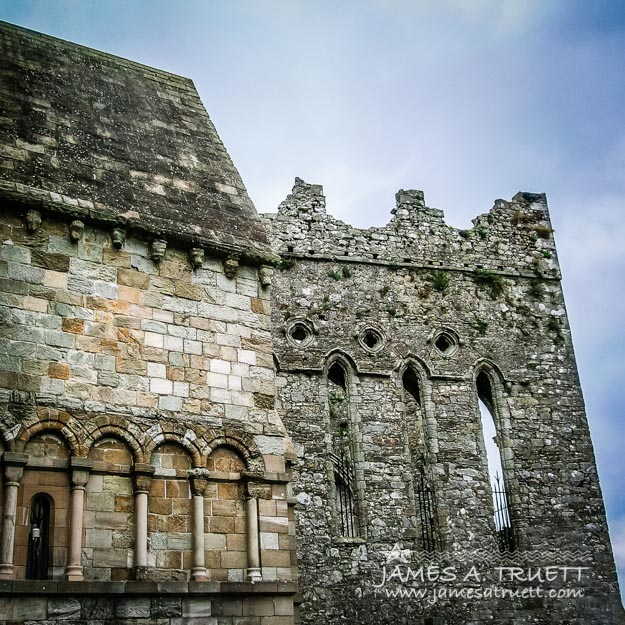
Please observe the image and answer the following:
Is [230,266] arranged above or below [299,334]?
below

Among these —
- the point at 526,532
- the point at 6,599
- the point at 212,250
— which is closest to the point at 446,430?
the point at 526,532

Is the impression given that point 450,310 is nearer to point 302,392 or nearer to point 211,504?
point 302,392

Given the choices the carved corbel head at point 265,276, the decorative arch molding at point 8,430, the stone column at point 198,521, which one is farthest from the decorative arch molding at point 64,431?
the carved corbel head at point 265,276

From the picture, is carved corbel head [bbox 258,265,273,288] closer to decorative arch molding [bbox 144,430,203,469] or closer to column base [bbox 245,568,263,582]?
decorative arch molding [bbox 144,430,203,469]

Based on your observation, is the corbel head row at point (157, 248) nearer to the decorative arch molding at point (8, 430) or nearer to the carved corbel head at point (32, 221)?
the carved corbel head at point (32, 221)

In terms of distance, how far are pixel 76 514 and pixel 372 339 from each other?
9854 mm

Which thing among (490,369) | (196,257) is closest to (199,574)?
(196,257)

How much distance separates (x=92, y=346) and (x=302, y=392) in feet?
25.7

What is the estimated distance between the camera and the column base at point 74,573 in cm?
738

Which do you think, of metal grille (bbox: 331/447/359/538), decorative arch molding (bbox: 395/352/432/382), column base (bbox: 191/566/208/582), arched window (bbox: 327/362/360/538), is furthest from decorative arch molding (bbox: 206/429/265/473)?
decorative arch molding (bbox: 395/352/432/382)

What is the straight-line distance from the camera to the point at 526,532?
16078mm

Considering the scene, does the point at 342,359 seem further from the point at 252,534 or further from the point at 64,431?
the point at 64,431

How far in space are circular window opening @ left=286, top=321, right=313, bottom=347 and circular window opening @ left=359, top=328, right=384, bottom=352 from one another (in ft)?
3.31

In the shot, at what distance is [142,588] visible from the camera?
7637 millimetres
